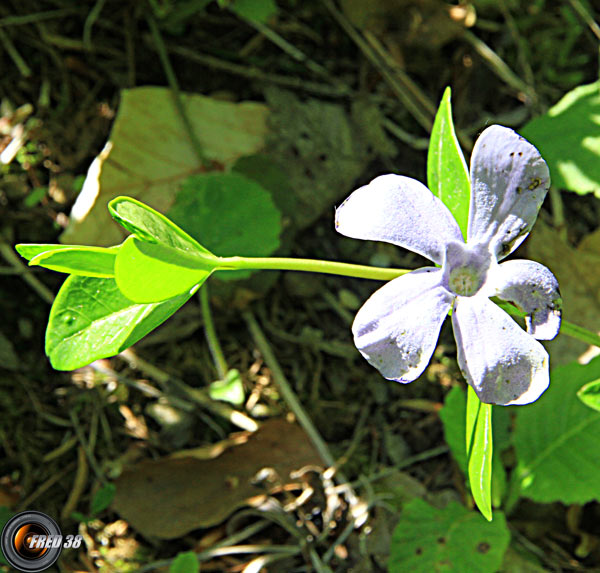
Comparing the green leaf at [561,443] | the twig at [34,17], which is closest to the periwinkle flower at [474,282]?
the green leaf at [561,443]

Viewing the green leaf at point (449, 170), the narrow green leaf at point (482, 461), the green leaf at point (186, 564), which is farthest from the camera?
the green leaf at point (186, 564)

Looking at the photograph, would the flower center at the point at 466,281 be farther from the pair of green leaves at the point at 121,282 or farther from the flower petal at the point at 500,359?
the pair of green leaves at the point at 121,282

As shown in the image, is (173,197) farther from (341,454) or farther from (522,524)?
(522,524)

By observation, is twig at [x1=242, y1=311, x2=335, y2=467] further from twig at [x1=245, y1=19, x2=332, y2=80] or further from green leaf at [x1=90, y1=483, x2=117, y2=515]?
twig at [x1=245, y1=19, x2=332, y2=80]

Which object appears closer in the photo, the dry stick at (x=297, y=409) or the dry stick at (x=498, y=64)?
→ the dry stick at (x=297, y=409)

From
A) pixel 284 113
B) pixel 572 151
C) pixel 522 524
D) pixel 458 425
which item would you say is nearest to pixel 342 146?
pixel 284 113

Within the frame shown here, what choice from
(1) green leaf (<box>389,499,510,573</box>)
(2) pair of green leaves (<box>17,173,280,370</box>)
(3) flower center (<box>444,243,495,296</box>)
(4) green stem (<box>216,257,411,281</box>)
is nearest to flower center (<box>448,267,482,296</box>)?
(3) flower center (<box>444,243,495,296</box>)

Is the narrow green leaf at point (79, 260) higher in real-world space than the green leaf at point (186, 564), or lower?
higher
